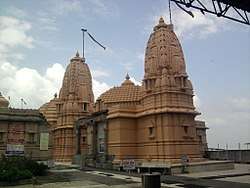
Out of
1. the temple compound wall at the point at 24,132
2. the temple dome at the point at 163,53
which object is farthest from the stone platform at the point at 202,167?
the temple compound wall at the point at 24,132

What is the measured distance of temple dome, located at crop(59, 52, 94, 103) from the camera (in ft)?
173

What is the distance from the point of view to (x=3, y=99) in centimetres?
4312

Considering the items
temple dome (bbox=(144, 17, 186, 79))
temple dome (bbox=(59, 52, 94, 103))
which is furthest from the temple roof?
temple dome (bbox=(59, 52, 94, 103))

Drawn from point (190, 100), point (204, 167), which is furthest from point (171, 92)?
point (204, 167)

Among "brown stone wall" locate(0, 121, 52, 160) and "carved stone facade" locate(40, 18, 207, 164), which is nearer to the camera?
"carved stone facade" locate(40, 18, 207, 164)

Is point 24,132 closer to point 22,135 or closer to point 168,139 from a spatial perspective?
point 22,135

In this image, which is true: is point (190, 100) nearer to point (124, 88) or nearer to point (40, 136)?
point (124, 88)

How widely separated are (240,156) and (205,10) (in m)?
28.9

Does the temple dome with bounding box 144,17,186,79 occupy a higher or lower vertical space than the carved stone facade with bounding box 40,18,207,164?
higher

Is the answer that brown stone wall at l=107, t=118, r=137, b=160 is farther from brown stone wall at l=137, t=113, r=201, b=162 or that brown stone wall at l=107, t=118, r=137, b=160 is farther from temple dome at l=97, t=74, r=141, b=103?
temple dome at l=97, t=74, r=141, b=103

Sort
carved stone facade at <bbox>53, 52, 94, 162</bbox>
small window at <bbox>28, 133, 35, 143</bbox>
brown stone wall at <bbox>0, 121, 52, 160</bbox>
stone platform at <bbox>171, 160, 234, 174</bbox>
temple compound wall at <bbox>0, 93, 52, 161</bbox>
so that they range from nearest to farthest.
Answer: stone platform at <bbox>171, 160, 234, 174</bbox>, temple compound wall at <bbox>0, 93, 52, 161</bbox>, brown stone wall at <bbox>0, 121, 52, 160</bbox>, small window at <bbox>28, 133, 35, 143</bbox>, carved stone facade at <bbox>53, 52, 94, 162</bbox>

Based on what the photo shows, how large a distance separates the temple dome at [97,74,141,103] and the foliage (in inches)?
635

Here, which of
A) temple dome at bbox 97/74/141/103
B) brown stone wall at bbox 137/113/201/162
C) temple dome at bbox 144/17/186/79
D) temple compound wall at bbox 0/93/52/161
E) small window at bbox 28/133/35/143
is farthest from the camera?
temple dome at bbox 97/74/141/103

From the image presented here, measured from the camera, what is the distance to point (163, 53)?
35.2 m
